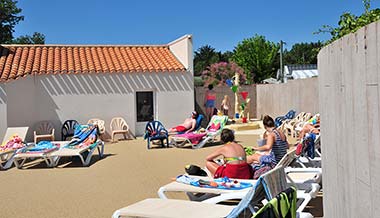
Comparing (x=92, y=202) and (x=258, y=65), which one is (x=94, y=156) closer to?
(x=92, y=202)

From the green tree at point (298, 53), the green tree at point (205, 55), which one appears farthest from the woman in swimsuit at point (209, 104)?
the green tree at point (298, 53)

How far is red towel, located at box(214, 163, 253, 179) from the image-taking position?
252 inches

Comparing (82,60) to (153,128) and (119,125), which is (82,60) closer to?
(119,125)

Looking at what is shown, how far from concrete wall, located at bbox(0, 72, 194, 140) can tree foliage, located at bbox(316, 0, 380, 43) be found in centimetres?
1095

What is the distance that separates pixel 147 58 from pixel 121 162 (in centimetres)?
882

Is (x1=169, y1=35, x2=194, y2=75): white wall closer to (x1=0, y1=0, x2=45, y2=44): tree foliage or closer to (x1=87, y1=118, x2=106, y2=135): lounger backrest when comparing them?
(x1=87, y1=118, x2=106, y2=135): lounger backrest

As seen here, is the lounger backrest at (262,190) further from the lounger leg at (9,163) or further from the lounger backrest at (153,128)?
the lounger backrest at (153,128)

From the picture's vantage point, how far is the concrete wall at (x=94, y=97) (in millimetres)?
16281

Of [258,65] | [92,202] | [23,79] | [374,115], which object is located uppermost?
[258,65]

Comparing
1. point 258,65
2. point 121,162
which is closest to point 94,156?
point 121,162

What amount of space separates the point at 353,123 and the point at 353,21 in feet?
13.9

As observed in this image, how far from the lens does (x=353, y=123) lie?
2732mm

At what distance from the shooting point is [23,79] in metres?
16.3

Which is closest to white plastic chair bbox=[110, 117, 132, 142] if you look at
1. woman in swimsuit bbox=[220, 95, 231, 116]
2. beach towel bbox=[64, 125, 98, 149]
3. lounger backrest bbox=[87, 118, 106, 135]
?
lounger backrest bbox=[87, 118, 106, 135]
